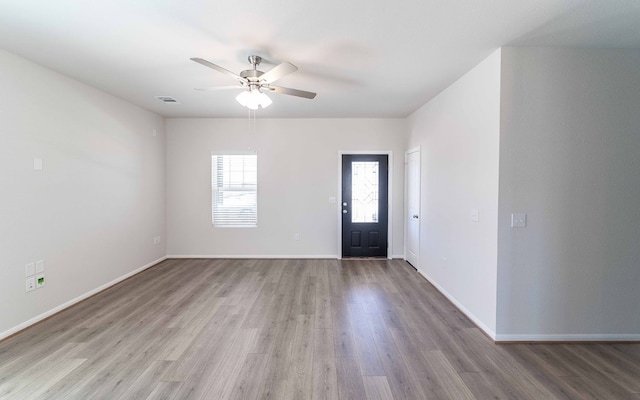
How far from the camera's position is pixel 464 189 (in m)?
3.07

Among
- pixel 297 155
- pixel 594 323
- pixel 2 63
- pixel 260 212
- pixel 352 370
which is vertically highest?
pixel 2 63

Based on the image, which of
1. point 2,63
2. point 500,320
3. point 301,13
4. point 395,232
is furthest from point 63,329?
point 395,232

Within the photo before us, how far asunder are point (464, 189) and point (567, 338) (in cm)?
163

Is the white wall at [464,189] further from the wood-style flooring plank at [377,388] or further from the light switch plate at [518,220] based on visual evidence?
the wood-style flooring plank at [377,388]

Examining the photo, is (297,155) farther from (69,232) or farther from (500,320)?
(500,320)

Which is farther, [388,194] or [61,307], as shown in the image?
[388,194]

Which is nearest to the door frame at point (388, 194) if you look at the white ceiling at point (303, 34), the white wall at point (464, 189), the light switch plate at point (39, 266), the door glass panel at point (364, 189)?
the door glass panel at point (364, 189)

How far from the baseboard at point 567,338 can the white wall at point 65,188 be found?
458 cm

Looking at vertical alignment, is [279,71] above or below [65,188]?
above

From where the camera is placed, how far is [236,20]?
6.69ft

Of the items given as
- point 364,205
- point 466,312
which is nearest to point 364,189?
point 364,205

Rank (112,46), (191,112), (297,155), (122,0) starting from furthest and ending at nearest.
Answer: (297,155) < (191,112) < (112,46) < (122,0)

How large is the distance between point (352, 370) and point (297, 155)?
3.79 meters

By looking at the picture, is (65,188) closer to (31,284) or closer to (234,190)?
(31,284)
